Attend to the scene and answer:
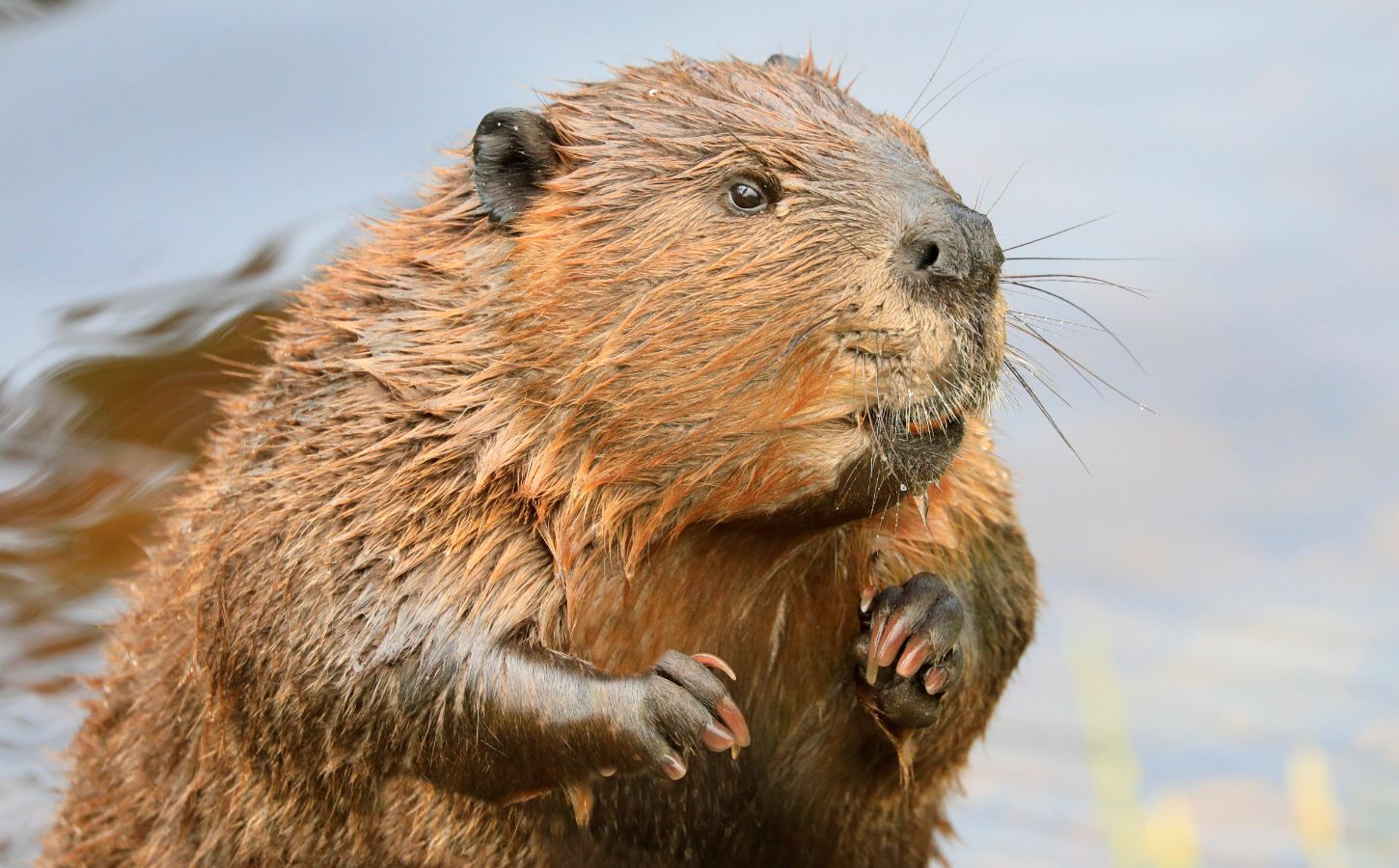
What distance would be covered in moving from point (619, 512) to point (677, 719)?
1.63 feet

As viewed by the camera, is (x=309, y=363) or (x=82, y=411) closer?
(x=309, y=363)

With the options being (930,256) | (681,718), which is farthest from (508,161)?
(681,718)

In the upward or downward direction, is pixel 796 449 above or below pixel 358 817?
above

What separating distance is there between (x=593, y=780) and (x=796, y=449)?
921 mm

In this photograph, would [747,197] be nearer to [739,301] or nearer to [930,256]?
[739,301]

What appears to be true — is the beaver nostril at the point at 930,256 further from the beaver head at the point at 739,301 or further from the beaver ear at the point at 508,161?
the beaver ear at the point at 508,161

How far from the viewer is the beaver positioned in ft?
13.4

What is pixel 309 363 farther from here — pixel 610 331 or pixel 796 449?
pixel 796 449

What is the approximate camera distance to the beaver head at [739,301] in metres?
4.03

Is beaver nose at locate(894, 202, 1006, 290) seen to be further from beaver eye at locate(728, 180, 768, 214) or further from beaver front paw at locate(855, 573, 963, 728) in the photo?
beaver front paw at locate(855, 573, 963, 728)

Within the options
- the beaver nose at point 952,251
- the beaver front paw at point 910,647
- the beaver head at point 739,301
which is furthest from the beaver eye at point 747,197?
the beaver front paw at point 910,647

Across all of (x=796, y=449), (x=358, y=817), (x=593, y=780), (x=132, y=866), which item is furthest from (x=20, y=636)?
(x=796, y=449)

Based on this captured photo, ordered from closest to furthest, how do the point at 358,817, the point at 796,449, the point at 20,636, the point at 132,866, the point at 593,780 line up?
the point at 796,449 < the point at 593,780 < the point at 358,817 < the point at 132,866 < the point at 20,636

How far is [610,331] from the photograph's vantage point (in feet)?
13.8
